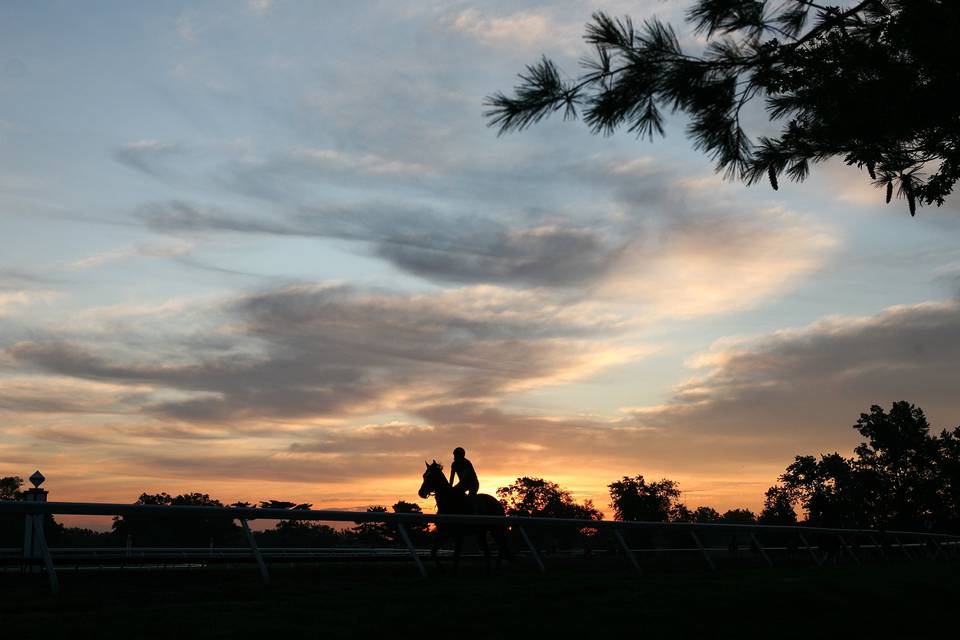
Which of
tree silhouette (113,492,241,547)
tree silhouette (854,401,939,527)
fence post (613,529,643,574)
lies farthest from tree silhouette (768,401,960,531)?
fence post (613,529,643,574)

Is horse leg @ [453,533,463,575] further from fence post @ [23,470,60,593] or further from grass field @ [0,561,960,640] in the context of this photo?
fence post @ [23,470,60,593]

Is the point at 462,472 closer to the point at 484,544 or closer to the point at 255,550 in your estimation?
the point at 484,544

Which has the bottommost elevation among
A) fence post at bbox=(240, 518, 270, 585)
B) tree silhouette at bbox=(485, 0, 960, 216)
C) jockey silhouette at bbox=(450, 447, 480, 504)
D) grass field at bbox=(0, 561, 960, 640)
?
grass field at bbox=(0, 561, 960, 640)

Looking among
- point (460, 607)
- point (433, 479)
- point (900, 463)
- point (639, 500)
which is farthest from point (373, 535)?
point (639, 500)

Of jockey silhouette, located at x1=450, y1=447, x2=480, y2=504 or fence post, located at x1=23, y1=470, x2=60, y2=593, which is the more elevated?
jockey silhouette, located at x1=450, y1=447, x2=480, y2=504

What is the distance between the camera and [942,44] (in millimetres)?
11711

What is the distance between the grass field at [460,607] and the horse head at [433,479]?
4.14 m

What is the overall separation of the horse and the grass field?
3.55m

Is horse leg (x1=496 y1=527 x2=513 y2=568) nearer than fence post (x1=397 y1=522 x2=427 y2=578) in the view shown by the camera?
No

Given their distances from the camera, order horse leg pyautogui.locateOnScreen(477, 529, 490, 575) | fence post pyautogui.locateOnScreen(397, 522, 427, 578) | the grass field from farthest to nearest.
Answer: horse leg pyautogui.locateOnScreen(477, 529, 490, 575)
fence post pyautogui.locateOnScreen(397, 522, 427, 578)
the grass field

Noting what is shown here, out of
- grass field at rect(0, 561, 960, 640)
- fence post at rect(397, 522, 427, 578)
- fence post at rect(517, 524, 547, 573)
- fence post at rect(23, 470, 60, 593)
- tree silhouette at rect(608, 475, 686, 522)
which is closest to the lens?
grass field at rect(0, 561, 960, 640)

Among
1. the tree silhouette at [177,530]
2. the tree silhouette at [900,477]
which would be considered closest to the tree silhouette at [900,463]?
the tree silhouette at [900,477]

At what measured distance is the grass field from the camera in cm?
793

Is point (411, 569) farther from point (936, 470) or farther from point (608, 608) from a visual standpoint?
point (936, 470)
